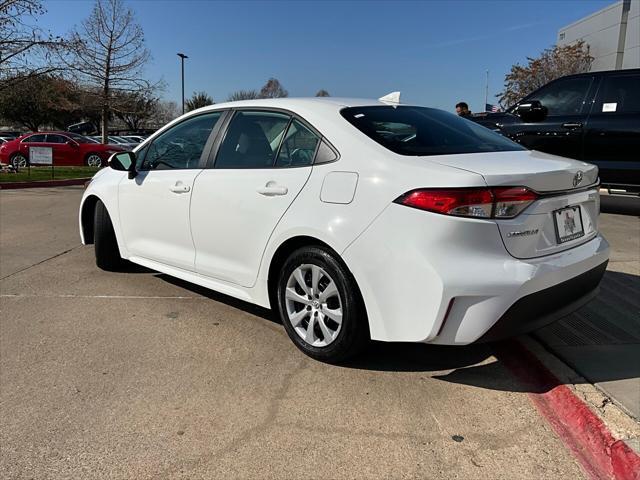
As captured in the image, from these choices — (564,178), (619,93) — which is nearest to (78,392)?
(564,178)

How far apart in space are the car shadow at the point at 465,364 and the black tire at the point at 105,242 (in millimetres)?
2442

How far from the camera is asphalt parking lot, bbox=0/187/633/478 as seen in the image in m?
2.42

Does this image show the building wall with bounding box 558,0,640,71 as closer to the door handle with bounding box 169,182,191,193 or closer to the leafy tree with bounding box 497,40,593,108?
the leafy tree with bounding box 497,40,593,108

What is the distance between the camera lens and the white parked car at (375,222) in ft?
8.82

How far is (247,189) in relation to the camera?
3574 mm

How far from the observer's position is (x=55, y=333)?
388 cm

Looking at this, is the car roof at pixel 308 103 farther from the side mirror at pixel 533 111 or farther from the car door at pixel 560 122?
the car door at pixel 560 122

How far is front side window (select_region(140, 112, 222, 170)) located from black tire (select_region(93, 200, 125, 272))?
756 millimetres

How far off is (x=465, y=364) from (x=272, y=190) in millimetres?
1663

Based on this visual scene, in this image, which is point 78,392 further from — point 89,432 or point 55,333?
point 55,333

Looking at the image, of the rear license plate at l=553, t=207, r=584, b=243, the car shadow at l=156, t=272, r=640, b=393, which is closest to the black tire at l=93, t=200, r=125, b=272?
the car shadow at l=156, t=272, r=640, b=393

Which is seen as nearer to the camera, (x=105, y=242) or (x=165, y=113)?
(x=105, y=242)

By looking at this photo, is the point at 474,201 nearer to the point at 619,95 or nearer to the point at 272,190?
the point at 272,190

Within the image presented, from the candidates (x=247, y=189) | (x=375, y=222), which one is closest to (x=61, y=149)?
(x=247, y=189)
